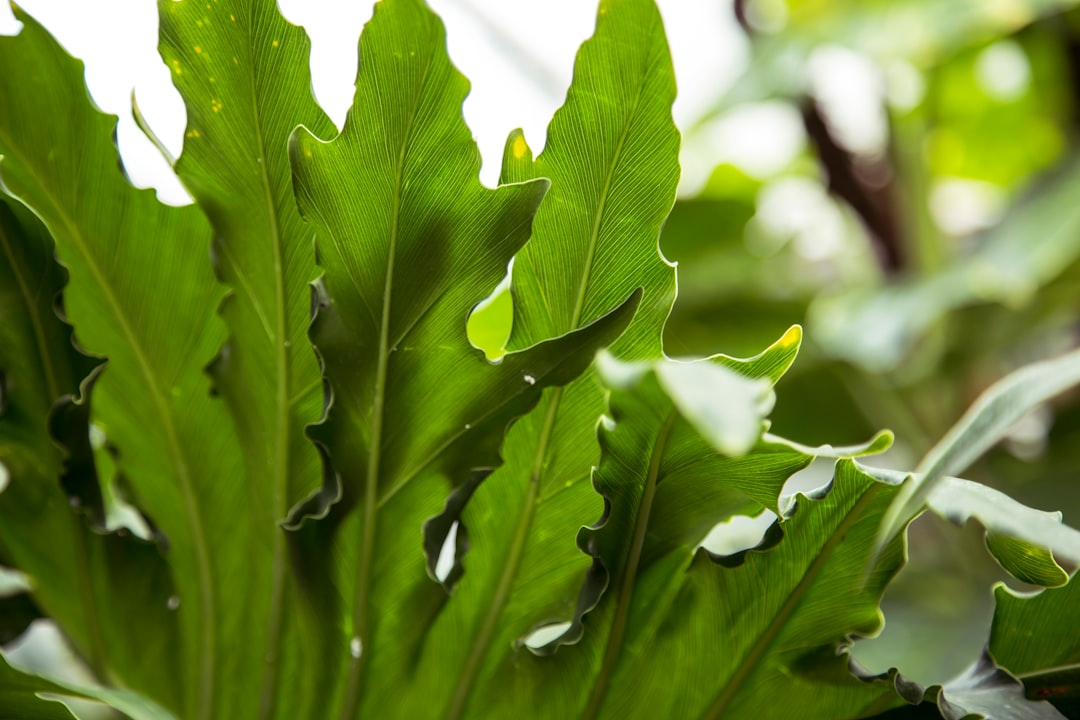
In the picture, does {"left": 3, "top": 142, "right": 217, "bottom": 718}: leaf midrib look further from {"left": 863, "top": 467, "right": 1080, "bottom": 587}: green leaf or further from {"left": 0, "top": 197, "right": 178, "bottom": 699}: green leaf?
{"left": 863, "top": 467, "right": 1080, "bottom": 587}: green leaf

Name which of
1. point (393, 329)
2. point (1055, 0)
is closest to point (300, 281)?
point (393, 329)

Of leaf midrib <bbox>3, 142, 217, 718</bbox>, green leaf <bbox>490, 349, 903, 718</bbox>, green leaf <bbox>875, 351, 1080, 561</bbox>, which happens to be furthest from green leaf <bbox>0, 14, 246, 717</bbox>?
green leaf <bbox>875, 351, 1080, 561</bbox>

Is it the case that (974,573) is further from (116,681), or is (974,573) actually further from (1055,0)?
(116,681)


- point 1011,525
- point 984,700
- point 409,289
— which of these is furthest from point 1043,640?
point 409,289

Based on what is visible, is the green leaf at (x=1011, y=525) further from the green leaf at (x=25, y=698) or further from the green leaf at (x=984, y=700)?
the green leaf at (x=25, y=698)

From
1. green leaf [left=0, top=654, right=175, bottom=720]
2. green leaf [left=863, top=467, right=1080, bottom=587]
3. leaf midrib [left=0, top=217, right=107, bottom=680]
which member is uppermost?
leaf midrib [left=0, top=217, right=107, bottom=680]

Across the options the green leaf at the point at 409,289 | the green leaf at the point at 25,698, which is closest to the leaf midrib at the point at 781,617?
the green leaf at the point at 409,289
